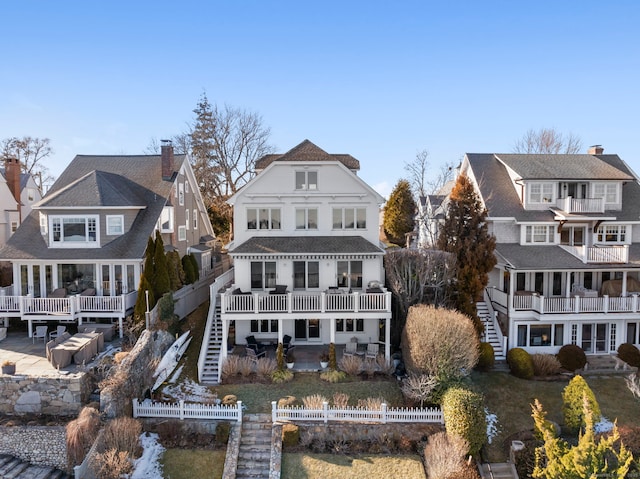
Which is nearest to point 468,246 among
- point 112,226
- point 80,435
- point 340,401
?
point 340,401

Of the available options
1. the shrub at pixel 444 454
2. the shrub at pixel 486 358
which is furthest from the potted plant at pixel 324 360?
the shrub at pixel 486 358

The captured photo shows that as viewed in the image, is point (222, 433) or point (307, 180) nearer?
point (222, 433)

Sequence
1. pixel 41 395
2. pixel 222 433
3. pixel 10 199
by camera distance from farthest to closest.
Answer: pixel 10 199 → pixel 41 395 → pixel 222 433

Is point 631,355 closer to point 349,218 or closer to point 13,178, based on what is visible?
point 349,218

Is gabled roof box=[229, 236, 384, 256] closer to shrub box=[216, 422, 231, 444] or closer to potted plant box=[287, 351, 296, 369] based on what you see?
potted plant box=[287, 351, 296, 369]

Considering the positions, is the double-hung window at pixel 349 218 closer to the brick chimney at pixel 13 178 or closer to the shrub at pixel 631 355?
the shrub at pixel 631 355

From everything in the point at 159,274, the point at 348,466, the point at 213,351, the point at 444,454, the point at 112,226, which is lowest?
the point at 348,466

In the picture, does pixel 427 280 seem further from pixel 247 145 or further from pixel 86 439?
pixel 247 145
